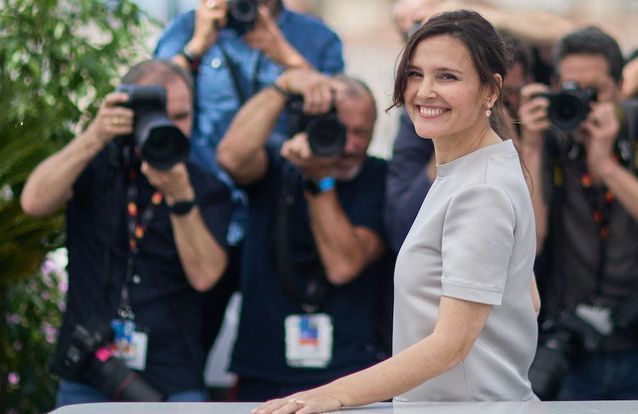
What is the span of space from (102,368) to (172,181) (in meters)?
0.63

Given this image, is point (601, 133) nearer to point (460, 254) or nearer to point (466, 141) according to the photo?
point (466, 141)

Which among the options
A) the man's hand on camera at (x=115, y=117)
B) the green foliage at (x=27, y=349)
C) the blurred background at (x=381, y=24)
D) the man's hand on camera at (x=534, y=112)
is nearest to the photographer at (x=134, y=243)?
the man's hand on camera at (x=115, y=117)

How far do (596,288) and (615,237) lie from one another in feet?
0.62

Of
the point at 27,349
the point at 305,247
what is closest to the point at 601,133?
the point at 305,247

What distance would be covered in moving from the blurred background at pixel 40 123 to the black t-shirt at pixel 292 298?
628 mm

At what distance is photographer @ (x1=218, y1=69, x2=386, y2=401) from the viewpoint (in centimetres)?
Result: 408

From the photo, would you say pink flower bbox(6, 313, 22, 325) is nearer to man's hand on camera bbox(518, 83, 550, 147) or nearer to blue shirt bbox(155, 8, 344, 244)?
blue shirt bbox(155, 8, 344, 244)

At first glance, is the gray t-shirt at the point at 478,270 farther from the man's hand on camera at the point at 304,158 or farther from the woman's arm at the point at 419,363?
the man's hand on camera at the point at 304,158

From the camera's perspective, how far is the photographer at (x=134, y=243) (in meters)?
3.83

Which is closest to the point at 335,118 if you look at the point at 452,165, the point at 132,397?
the point at 132,397

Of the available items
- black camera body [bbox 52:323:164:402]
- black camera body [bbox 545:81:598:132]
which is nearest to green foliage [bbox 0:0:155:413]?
black camera body [bbox 52:323:164:402]

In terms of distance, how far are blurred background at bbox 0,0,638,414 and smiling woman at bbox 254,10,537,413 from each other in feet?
7.46

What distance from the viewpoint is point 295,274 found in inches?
163

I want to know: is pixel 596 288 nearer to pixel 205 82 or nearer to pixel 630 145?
pixel 630 145
